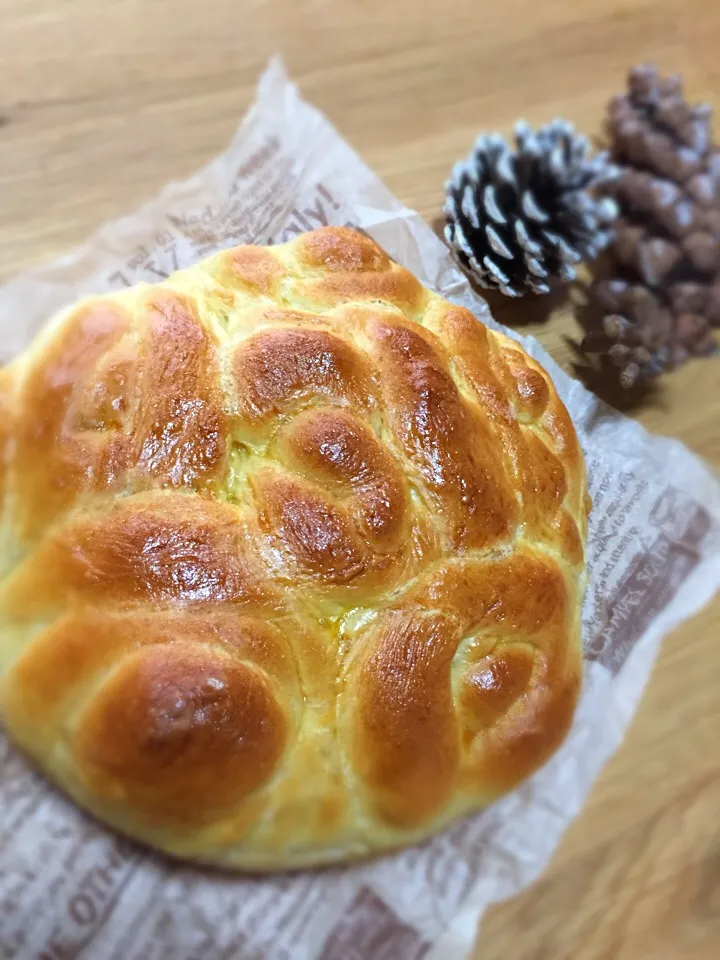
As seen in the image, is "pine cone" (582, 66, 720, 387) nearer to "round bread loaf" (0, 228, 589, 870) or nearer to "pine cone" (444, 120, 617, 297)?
"pine cone" (444, 120, 617, 297)

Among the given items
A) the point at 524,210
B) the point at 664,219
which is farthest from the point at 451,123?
the point at 664,219

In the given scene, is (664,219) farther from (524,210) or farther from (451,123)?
(451,123)

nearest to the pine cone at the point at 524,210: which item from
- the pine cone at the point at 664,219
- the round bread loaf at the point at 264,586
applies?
the pine cone at the point at 664,219

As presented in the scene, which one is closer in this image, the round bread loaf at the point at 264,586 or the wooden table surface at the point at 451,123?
the round bread loaf at the point at 264,586

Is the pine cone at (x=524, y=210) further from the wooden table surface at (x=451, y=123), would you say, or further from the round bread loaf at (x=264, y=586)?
the round bread loaf at (x=264, y=586)

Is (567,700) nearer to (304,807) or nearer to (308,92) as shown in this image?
(304,807)

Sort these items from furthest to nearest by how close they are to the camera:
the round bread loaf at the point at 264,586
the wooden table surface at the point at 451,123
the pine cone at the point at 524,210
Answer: the wooden table surface at the point at 451,123, the pine cone at the point at 524,210, the round bread loaf at the point at 264,586
